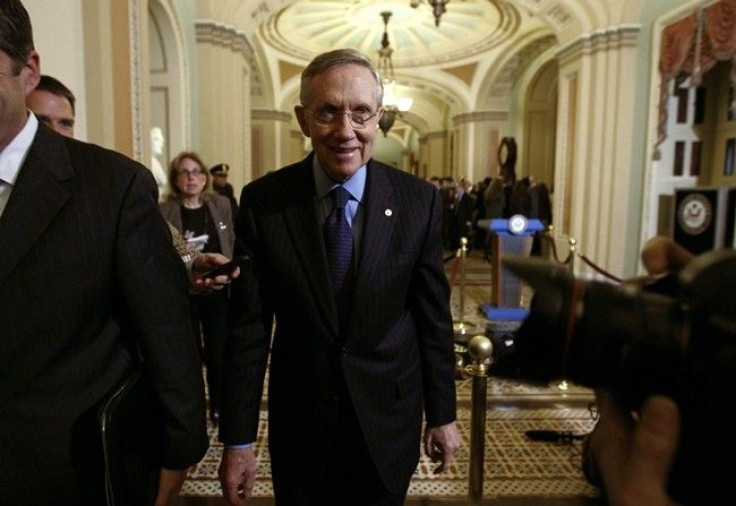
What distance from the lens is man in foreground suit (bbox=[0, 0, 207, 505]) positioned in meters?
0.96

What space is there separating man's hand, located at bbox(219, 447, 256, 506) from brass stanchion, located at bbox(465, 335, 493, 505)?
944 mm

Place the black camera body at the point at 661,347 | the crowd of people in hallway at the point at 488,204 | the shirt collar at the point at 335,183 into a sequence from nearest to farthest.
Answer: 1. the black camera body at the point at 661,347
2. the shirt collar at the point at 335,183
3. the crowd of people in hallway at the point at 488,204

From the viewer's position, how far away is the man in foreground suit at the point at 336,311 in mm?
1375

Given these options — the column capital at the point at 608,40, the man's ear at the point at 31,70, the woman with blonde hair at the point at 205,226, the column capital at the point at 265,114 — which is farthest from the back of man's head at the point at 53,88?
the column capital at the point at 265,114

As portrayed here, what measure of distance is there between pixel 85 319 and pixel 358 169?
0.76m

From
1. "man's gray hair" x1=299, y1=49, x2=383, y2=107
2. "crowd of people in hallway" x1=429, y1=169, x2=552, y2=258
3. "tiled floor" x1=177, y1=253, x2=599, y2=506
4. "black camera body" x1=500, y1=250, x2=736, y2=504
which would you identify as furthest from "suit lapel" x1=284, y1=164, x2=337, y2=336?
"crowd of people in hallway" x1=429, y1=169, x2=552, y2=258

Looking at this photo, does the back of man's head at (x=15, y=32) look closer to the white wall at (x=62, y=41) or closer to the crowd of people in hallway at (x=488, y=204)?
the white wall at (x=62, y=41)

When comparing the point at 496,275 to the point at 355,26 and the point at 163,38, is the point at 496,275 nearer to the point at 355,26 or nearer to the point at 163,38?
the point at 163,38

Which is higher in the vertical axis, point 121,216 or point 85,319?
point 121,216

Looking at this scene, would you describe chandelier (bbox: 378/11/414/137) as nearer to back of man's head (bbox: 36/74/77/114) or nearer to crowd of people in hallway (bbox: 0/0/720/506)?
back of man's head (bbox: 36/74/77/114)

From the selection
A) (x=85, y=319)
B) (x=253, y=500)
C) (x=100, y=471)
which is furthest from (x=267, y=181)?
(x=253, y=500)

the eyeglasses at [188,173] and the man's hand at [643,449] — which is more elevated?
the eyeglasses at [188,173]

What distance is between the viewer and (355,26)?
38.8ft

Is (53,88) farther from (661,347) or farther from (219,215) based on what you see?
Result: (661,347)
